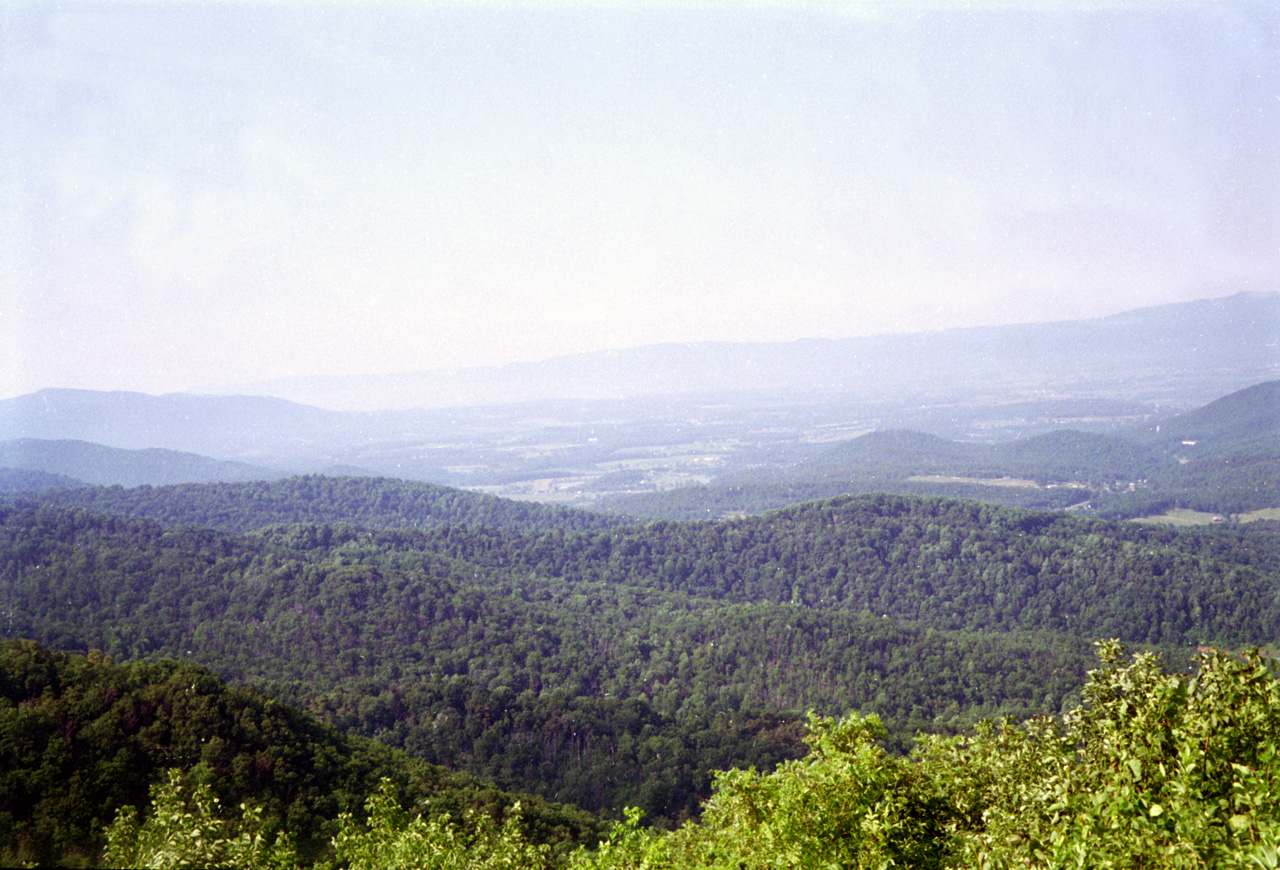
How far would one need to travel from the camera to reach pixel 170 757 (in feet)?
96.7

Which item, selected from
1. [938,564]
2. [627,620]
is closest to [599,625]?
[627,620]

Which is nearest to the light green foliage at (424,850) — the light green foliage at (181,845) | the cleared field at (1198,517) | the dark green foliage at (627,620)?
the light green foliage at (181,845)

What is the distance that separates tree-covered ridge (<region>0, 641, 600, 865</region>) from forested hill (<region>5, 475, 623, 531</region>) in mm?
90209

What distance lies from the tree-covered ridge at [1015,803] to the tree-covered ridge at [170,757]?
6773 mm

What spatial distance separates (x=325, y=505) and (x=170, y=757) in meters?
127

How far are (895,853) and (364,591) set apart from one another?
75.9 metres

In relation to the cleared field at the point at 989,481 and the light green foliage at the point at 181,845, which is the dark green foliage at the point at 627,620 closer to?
the light green foliage at the point at 181,845

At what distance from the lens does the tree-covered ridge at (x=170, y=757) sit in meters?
23.0

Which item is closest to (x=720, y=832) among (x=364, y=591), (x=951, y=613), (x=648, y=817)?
(x=648, y=817)

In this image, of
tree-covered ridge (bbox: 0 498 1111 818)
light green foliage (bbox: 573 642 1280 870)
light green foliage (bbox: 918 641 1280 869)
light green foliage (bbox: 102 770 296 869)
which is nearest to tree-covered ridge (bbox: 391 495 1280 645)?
tree-covered ridge (bbox: 0 498 1111 818)

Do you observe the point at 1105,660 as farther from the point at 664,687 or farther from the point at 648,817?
the point at 664,687

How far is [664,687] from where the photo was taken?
248 ft

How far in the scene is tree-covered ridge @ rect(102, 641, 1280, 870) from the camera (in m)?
7.59

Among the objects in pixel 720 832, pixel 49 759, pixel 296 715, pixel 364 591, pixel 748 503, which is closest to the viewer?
pixel 720 832
